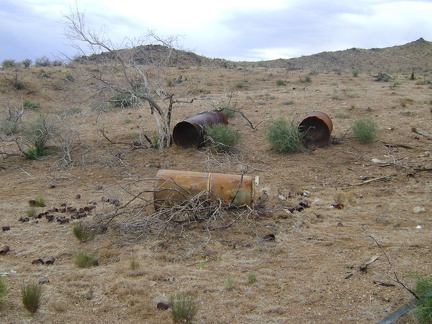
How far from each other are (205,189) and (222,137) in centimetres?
409

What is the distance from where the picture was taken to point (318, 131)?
10.7 meters

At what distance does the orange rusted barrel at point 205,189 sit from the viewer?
6.45 meters

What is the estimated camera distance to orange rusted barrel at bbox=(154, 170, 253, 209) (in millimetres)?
6449

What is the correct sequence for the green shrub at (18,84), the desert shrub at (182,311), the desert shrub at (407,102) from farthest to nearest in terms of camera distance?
the green shrub at (18,84) → the desert shrub at (407,102) → the desert shrub at (182,311)

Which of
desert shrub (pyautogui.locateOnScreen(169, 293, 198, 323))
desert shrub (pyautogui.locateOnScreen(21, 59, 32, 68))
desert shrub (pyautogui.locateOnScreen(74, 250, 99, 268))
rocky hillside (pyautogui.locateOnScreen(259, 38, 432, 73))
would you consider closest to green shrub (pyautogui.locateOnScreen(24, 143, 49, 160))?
desert shrub (pyautogui.locateOnScreen(74, 250, 99, 268))

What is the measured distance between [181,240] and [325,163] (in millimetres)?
4566

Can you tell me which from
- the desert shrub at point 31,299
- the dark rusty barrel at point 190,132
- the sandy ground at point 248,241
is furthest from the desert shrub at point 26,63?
the desert shrub at point 31,299

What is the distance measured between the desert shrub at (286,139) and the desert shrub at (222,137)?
82 centimetres

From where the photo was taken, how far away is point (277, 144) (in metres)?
10.4

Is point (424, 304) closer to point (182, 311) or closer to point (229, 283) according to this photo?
point (229, 283)

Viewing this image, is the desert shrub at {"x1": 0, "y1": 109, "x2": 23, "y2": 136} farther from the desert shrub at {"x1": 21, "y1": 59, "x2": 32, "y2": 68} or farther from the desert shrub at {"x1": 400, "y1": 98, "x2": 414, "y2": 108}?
the desert shrub at {"x1": 21, "y1": 59, "x2": 32, "y2": 68}

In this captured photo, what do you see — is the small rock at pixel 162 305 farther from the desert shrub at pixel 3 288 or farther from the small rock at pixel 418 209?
the small rock at pixel 418 209

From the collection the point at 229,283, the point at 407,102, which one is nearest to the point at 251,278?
the point at 229,283

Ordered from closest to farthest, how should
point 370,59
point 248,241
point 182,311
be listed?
point 182,311 < point 248,241 < point 370,59
